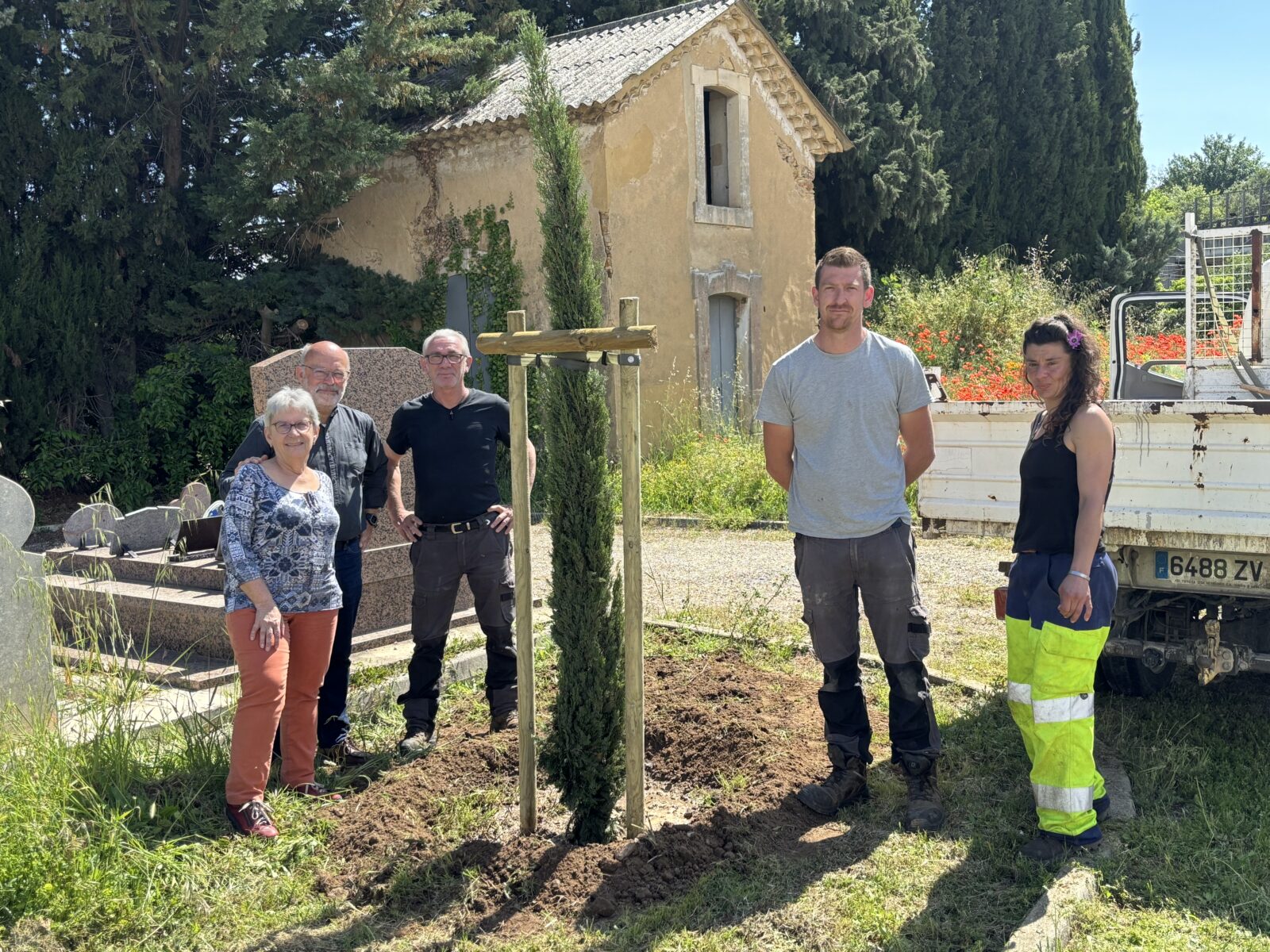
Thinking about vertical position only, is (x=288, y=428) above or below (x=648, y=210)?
below

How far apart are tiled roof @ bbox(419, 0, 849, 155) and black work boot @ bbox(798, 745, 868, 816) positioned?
10435 millimetres

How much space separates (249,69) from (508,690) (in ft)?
36.8

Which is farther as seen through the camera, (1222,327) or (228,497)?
(1222,327)

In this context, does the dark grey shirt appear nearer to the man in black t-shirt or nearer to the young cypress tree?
the man in black t-shirt

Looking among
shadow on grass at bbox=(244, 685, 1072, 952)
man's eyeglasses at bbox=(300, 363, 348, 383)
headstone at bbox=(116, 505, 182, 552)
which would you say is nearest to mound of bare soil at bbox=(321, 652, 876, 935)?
shadow on grass at bbox=(244, 685, 1072, 952)

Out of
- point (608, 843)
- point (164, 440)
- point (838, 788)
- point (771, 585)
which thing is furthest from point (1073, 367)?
point (164, 440)

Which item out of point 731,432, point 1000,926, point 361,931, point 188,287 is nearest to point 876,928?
point 1000,926

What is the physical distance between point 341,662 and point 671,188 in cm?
1083

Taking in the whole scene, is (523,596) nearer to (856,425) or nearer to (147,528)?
(856,425)

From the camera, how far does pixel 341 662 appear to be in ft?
16.1

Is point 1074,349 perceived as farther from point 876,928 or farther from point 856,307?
point 876,928

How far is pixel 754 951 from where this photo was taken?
10.9 feet

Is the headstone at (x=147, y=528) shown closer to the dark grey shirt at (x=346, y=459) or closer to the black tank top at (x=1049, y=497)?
the dark grey shirt at (x=346, y=459)

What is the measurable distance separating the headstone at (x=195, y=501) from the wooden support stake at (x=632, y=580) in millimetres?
4740
